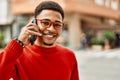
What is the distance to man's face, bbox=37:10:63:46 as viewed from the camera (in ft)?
6.50

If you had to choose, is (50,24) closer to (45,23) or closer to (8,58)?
(45,23)

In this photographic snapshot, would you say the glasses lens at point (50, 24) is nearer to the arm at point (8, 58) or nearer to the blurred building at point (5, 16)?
the arm at point (8, 58)

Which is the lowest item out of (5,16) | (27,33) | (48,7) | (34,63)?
(5,16)

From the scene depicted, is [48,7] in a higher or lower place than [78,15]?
higher

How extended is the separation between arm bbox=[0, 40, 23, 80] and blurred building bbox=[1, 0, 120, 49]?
2398 centimetres

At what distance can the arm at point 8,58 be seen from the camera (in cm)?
179

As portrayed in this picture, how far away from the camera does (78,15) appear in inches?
1141

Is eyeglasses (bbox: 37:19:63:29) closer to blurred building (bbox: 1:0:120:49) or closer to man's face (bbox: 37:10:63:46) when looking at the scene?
man's face (bbox: 37:10:63:46)

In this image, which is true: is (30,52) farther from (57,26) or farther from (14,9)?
(14,9)

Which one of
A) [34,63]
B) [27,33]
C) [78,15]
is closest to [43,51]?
[34,63]

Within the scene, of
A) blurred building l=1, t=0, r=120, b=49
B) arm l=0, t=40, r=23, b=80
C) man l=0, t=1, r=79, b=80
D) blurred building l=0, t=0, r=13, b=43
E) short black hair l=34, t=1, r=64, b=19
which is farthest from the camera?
blurred building l=0, t=0, r=13, b=43

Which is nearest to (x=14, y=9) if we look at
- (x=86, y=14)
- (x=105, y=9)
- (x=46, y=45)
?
(x=86, y=14)

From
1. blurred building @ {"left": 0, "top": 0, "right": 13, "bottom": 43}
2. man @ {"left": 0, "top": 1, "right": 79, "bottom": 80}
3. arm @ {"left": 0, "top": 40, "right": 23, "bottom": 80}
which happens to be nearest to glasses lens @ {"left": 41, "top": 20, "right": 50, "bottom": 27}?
man @ {"left": 0, "top": 1, "right": 79, "bottom": 80}

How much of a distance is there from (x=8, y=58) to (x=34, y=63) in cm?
22
